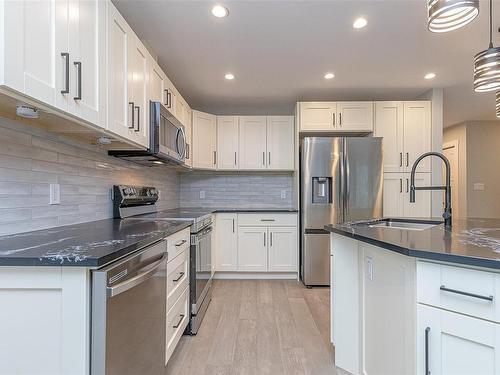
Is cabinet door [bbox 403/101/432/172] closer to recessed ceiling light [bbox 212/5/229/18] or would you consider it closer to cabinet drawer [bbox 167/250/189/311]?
recessed ceiling light [bbox 212/5/229/18]

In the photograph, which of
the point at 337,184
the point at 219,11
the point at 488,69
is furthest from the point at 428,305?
the point at 337,184

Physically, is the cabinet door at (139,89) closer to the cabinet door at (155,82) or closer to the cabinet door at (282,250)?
the cabinet door at (155,82)

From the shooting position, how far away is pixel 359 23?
2.23 meters

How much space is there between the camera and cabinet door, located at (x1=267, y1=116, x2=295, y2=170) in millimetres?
3977

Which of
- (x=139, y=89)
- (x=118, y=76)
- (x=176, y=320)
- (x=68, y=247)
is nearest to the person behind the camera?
(x=68, y=247)

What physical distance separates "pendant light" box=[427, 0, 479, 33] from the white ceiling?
2.68ft

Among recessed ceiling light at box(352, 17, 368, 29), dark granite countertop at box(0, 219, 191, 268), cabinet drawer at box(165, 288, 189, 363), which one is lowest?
cabinet drawer at box(165, 288, 189, 363)

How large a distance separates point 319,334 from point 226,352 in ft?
2.45

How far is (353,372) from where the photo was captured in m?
1.65

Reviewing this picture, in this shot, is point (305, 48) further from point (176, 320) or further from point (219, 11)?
point (176, 320)

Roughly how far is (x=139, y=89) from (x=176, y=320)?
1606 millimetres

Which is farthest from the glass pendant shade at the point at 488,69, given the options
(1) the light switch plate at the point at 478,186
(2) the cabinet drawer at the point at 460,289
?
(1) the light switch plate at the point at 478,186

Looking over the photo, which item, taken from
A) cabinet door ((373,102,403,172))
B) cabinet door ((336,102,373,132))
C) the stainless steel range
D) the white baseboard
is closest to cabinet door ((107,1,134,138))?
the stainless steel range

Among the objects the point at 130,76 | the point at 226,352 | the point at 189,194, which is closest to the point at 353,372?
the point at 226,352
